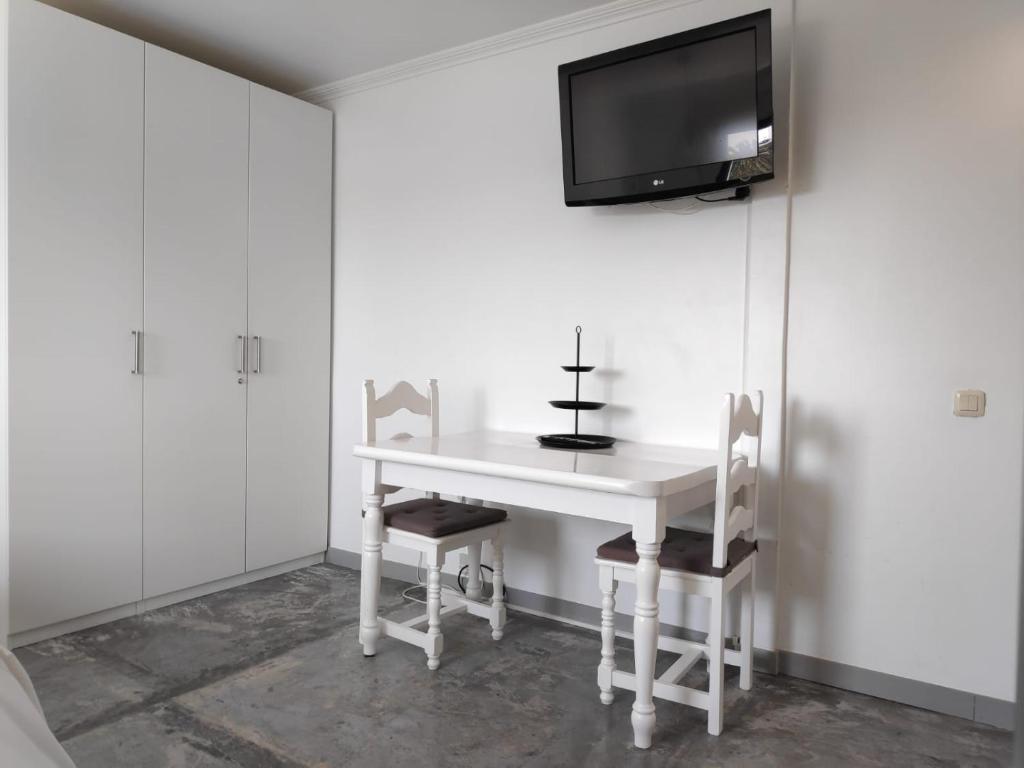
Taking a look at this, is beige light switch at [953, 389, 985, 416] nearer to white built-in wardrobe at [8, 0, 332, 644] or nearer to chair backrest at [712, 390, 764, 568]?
chair backrest at [712, 390, 764, 568]

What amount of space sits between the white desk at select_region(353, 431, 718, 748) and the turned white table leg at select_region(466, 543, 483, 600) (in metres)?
0.46

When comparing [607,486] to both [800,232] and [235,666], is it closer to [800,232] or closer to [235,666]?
[800,232]

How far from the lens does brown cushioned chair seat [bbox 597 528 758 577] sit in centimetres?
211

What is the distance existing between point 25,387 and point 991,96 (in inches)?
132

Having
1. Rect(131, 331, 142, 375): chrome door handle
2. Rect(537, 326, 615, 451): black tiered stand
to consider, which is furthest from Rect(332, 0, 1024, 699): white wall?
Rect(131, 331, 142, 375): chrome door handle

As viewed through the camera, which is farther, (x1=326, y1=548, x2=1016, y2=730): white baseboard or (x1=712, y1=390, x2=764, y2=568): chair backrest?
(x1=326, y1=548, x2=1016, y2=730): white baseboard

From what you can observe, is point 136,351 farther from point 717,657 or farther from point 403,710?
point 717,657

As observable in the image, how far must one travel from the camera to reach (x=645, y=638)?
203cm

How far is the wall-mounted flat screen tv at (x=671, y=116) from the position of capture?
7.70 feet

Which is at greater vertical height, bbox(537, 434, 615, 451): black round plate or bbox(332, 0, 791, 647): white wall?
bbox(332, 0, 791, 647): white wall

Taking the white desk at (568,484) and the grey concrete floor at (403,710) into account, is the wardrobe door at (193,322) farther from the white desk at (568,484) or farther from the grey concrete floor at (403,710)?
the white desk at (568,484)

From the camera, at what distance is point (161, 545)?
3.06 m

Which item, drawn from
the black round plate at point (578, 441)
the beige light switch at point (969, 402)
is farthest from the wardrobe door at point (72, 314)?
the beige light switch at point (969, 402)

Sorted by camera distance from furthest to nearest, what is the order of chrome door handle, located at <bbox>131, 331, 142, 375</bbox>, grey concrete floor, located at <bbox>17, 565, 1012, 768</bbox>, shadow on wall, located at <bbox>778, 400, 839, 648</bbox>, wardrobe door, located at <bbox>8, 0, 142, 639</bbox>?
chrome door handle, located at <bbox>131, 331, 142, 375</bbox> → wardrobe door, located at <bbox>8, 0, 142, 639</bbox> → shadow on wall, located at <bbox>778, 400, 839, 648</bbox> → grey concrete floor, located at <bbox>17, 565, 1012, 768</bbox>
